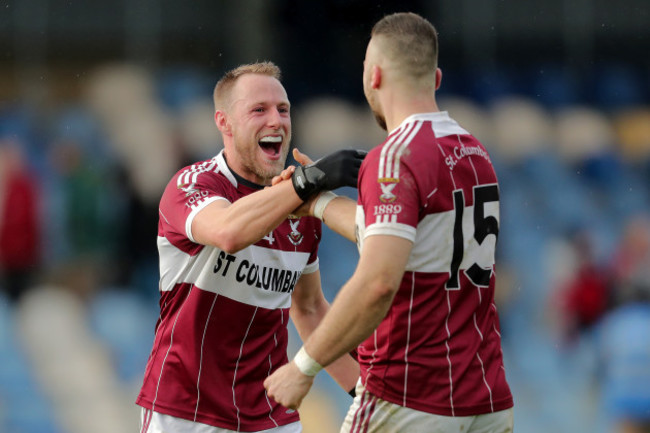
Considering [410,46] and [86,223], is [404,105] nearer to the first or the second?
[410,46]

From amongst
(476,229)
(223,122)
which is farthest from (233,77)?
(476,229)

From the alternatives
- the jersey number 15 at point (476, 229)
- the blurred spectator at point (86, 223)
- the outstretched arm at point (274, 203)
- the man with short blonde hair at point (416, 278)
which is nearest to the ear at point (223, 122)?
the outstretched arm at point (274, 203)

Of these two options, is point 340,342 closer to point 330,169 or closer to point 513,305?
point 330,169

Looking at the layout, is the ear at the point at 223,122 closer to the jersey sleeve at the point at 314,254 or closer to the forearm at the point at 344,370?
the jersey sleeve at the point at 314,254

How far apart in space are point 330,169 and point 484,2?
29.2ft

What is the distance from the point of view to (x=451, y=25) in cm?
1207

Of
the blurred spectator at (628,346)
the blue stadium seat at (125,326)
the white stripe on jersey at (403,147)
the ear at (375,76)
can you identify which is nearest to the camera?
the white stripe on jersey at (403,147)

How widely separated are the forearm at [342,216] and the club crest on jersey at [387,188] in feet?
1.32

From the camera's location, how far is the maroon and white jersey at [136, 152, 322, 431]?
426 cm

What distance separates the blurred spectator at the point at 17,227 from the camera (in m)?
9.71

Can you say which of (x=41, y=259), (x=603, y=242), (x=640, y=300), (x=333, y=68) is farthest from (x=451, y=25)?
(x=41, y=259)

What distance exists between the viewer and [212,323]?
4.29m

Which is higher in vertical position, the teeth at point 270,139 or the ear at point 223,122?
the ear at point 223,122

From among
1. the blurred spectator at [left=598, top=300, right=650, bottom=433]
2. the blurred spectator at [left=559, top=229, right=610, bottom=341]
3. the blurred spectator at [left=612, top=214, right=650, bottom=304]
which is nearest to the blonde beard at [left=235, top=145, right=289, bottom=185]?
the blurred spectator at [left=598, top=300, right=650, bottom=433]
